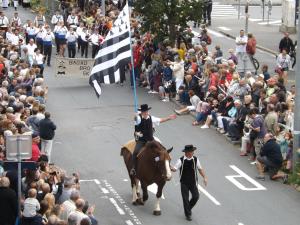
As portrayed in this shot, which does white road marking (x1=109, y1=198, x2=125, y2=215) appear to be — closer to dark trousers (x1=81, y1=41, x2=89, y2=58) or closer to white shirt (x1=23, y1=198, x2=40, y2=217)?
white shirt (x1=23, y1=198, x2=40, y2=217)

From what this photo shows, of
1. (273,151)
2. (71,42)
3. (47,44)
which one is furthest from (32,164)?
(71,42)

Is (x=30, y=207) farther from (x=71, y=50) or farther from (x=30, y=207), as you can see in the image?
(x=71, y=50)

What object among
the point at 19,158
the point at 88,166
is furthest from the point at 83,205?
the point at 88,166

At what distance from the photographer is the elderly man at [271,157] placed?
77.2 ft

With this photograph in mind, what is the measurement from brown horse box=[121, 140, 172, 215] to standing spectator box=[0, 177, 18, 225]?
3.74 metres

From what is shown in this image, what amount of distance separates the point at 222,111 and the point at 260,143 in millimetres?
3734

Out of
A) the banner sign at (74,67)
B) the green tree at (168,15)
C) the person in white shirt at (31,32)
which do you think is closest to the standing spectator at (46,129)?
the banner sign at (74,67)

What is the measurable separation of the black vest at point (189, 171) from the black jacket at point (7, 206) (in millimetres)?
4177

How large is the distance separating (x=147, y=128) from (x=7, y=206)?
465 cm

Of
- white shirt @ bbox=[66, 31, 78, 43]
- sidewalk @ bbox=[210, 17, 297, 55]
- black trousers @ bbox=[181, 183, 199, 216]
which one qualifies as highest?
white shirt @ bbox=[66, 31, 78, 43]

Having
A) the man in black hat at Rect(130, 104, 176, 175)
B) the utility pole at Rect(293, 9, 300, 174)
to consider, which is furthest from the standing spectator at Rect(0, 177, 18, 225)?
the utility pole at Rect(293, 9, 300, 174)

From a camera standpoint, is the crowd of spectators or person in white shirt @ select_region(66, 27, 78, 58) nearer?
the crowd of spectators

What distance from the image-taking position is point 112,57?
23.7m

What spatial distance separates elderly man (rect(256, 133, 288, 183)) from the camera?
23.5 m
